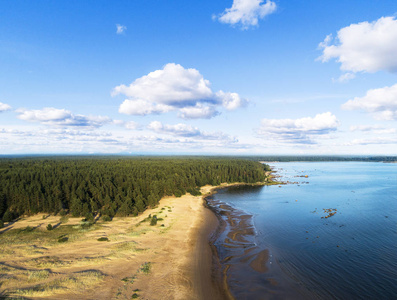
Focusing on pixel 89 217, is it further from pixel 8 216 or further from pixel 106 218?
pixel 8 216

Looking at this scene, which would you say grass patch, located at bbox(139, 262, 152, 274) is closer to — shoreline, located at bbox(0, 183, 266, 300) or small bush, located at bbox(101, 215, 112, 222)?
shoreline, located at bbox(0, 183, 266, 300)

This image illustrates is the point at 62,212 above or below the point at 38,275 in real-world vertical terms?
below

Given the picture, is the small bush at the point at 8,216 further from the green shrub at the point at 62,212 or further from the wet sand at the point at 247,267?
the wet sand at the point at 247,267

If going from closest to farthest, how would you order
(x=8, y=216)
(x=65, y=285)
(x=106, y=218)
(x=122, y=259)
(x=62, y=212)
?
(x=65, y=285) < (x=122, y=259) < (x=106, y=218) < (x=8, y=216) < (x=62, y=212)

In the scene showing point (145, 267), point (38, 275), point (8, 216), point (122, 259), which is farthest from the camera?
point (8, 216)

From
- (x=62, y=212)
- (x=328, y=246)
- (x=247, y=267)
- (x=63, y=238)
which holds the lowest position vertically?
(x=247, y=267)

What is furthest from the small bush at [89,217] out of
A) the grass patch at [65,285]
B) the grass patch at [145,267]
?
the grass patch at [145,267]

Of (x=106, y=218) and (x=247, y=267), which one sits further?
(x=106, y=218)

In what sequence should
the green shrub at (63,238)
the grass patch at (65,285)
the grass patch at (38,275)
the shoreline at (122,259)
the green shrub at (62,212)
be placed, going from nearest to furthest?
the grass patch at (65,285) < the shoreline at (122,259) < the grass patch at (38,275) < the green shrub at (63,238) < the green shrub at (62,212)

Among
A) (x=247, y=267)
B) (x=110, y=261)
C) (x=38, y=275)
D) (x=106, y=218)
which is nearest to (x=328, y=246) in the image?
(x=247, y=267)
